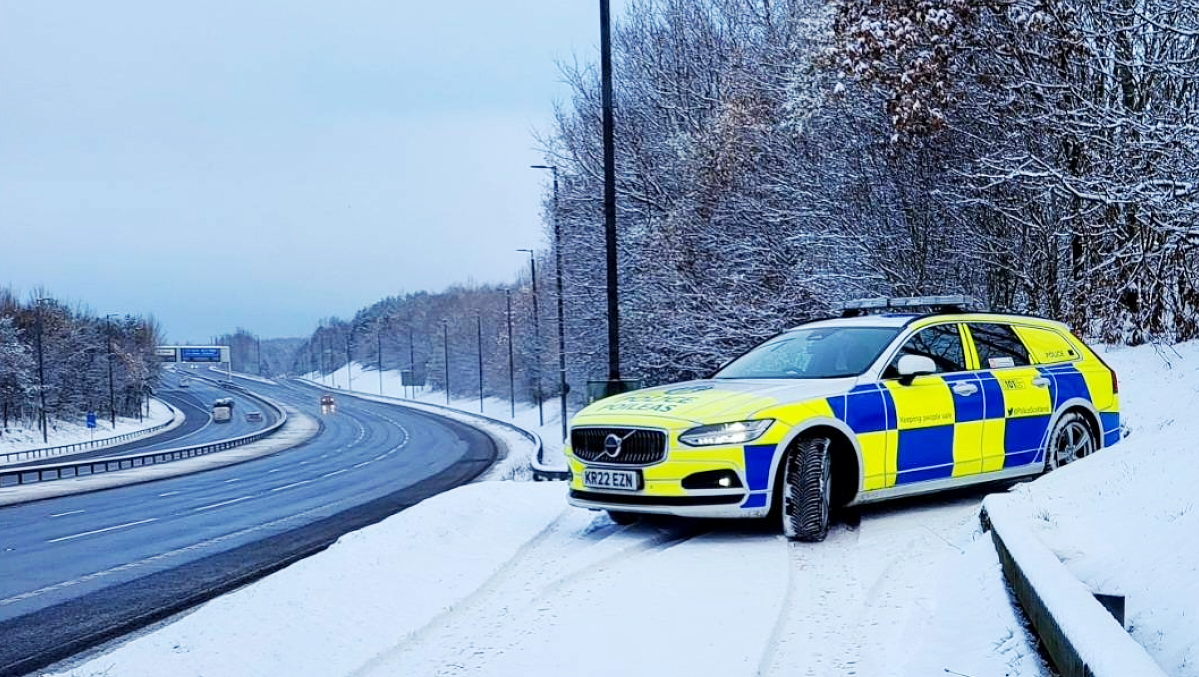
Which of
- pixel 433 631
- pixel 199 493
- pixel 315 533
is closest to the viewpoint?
pixel 433 631

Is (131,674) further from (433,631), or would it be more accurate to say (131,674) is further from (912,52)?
(912,52)

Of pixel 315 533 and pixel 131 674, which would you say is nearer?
pixel 131 674

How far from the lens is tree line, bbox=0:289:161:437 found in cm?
8694

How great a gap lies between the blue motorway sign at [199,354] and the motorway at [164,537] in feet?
391

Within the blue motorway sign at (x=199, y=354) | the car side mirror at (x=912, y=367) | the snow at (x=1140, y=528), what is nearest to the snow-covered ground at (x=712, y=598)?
the snow at (x=1140, y=528)

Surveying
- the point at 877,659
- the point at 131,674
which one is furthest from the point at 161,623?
the point at 877,659

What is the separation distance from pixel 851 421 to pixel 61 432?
9145 centimetres

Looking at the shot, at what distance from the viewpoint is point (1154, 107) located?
1839cm

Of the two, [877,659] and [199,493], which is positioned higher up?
[877,659]

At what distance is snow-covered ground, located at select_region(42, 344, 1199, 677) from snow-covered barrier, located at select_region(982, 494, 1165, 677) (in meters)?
0.15

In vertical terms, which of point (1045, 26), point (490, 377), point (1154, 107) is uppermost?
point (1045, 26)

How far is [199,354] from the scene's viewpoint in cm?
15525

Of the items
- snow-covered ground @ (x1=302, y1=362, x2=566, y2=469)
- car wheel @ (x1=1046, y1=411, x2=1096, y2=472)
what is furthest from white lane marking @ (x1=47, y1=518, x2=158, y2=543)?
snow-covered ground @ (x1=302, y1=362, x2=566, y2=469)

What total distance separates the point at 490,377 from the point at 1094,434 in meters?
111
